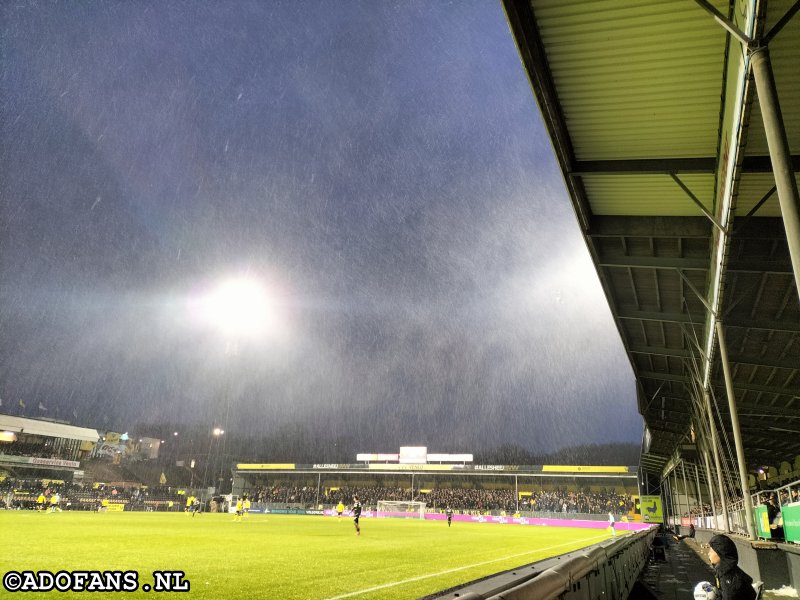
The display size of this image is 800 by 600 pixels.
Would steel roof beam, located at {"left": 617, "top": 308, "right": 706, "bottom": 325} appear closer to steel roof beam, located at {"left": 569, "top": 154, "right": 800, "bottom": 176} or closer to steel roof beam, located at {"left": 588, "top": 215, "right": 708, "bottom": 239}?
steel roof beam, located at {"left": 588, "top": 215, "right": 708, "bottom": 239}

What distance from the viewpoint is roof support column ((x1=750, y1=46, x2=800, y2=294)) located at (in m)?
5.00

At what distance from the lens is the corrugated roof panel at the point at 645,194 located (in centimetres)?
1270

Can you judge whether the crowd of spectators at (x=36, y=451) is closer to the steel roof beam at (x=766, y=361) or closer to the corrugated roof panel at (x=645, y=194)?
the corrugated roof panel at (x=645, y=194)

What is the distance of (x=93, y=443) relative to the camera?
88938mm

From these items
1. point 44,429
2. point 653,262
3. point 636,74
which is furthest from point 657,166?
point 44,429

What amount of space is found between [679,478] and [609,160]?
8659 cm

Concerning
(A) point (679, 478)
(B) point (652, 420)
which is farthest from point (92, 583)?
(A) point (679, 478)

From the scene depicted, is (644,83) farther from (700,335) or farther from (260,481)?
(260,481)

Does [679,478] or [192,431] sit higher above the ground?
[192,431]

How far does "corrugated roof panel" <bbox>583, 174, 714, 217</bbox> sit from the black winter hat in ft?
31.4

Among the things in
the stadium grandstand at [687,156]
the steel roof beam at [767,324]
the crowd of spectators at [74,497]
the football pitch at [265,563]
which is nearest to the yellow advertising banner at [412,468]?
the crowd of spectators at [74,497]

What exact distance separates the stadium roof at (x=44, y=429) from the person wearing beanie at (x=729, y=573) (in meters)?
86.7

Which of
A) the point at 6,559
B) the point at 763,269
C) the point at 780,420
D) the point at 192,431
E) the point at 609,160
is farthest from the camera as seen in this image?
the point at 192,431

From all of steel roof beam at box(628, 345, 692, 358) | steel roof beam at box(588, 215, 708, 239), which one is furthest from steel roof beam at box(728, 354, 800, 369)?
steel roof beam at box(588, 215, 708, 239)
